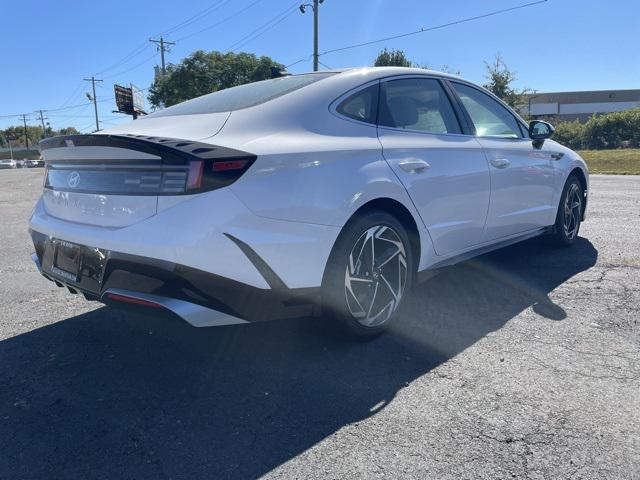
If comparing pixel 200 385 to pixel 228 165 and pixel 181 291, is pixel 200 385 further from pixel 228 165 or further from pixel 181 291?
pixel 228 165

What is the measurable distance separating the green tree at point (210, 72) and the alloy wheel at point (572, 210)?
1592 inches

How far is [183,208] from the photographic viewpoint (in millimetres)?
2373

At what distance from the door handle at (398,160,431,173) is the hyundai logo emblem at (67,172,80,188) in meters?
1.80

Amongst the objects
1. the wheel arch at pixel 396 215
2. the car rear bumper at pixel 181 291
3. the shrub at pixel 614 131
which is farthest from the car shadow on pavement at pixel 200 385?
the shrub at pixel 614 131

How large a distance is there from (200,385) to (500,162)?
279cm

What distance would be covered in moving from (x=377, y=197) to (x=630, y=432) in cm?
162

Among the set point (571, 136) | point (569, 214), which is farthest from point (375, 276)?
point (571, 136)

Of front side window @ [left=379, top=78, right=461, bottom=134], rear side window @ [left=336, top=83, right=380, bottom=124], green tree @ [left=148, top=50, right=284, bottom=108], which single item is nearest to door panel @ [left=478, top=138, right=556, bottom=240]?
front side window @ [left=379, top=78, right=461, bottom=134]

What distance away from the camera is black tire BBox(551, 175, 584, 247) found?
5230 mm

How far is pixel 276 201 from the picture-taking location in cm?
250

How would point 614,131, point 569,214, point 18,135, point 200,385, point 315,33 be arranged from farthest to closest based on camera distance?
point 18,135, point 614,131, point 315,33, point 569,214, point 200,385

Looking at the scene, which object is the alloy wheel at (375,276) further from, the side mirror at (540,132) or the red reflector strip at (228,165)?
the side mirror at (540,132)

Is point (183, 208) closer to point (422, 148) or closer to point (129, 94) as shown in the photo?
point (422, 148)

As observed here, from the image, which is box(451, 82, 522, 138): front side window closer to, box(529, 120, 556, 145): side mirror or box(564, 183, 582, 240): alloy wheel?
box(529, 120, 556, 145): side mirror
